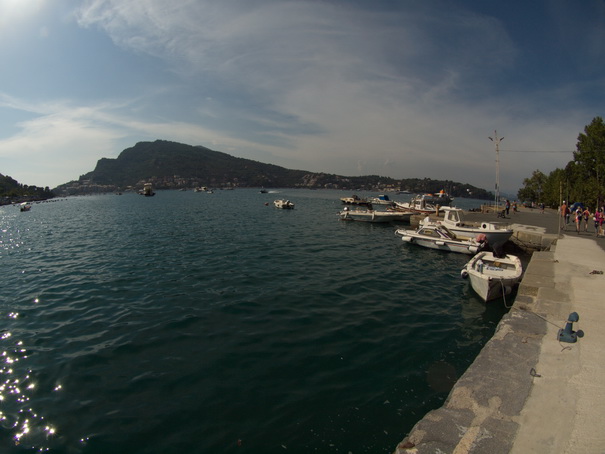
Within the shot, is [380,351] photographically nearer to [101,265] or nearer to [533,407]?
[533,407]

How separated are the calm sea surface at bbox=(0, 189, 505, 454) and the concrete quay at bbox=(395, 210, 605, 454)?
51.1 inches

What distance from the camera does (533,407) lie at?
5117 millimetres

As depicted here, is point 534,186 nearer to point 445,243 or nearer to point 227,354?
point 445,243

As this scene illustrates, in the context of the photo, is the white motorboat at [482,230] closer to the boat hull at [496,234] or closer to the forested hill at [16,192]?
the boat hull at [496,234]

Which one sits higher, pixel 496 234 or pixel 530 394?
pixel 496 234

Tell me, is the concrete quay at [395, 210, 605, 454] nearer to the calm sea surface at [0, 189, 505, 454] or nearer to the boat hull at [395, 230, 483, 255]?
the calm sea surface at [0, 189, 505, 454]

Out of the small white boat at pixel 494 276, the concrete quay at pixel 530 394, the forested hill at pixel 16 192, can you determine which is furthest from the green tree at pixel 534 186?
the forested hill at pixel 16 192

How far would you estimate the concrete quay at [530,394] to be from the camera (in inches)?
174

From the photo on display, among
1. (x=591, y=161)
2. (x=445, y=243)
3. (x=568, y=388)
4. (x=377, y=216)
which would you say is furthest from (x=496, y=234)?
(x=591, y=161)

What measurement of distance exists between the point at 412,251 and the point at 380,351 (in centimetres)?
1683

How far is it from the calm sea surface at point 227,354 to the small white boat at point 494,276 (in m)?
0.61

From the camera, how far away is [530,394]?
5449mm

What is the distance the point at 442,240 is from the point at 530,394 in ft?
66.1

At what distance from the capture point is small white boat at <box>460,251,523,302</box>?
13.3 m
